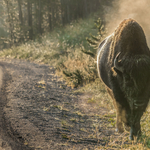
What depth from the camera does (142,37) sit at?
12.1 feet

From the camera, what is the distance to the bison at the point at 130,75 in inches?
124

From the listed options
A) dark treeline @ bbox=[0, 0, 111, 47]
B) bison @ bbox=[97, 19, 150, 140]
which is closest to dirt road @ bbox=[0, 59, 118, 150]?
bison @ bbox=[97, 19, 150, 140]

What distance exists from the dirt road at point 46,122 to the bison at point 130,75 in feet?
2.00

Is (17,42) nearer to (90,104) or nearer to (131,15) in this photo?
(131,15)

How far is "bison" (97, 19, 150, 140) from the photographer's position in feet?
10.4

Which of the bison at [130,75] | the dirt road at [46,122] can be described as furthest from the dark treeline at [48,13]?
the bison at [130,75]

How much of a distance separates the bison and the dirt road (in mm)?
609

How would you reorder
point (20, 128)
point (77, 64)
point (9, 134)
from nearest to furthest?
1. point (9, 134)
2. point (20, 128)
3. point (77, 64)

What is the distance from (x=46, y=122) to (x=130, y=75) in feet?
6.35

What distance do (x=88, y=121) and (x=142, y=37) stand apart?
2186mm

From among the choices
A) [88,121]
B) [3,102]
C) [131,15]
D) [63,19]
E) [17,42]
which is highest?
[63,19]

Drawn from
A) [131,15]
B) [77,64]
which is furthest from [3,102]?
[131,15]

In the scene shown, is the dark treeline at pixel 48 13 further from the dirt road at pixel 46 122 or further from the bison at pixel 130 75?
the bison at pixel 130 75

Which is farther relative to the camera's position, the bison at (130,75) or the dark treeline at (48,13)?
the dark treeline at (48,13)
